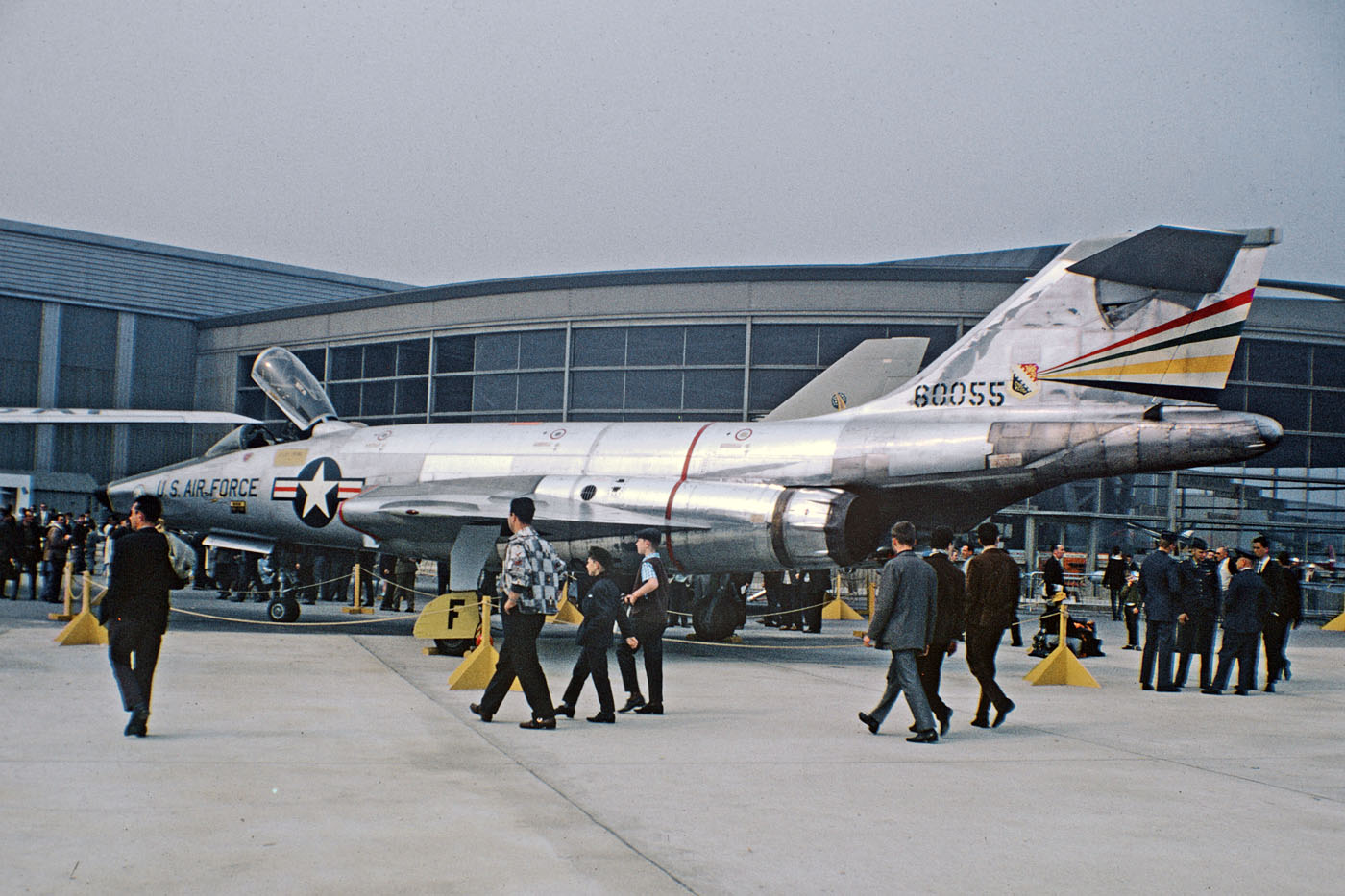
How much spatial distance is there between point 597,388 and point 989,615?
71.5 ft

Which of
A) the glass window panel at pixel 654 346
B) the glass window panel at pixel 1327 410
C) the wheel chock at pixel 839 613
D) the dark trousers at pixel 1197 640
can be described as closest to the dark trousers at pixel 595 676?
the dark trousers at pixel 1197 640

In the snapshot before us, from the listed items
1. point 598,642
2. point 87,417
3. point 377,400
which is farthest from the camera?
point 377,400

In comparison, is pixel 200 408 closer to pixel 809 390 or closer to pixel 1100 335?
pixel 809 390

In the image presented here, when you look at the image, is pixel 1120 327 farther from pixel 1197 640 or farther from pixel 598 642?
pixel 598 642

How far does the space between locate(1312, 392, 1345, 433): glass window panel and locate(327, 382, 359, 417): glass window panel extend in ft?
88.1

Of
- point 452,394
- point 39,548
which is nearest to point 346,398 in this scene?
point 452,394

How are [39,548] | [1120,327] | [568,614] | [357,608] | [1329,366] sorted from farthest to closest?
[1329,366] < [39,548] < [357,608] < [568,614] < [1120,327]

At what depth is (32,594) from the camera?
72.0 feet

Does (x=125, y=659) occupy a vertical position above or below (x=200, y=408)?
below

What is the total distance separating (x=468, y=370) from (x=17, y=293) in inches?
642

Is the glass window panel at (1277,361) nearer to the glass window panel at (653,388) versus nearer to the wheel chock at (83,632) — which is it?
the glass window panel at (653,388)

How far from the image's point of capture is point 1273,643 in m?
12.7

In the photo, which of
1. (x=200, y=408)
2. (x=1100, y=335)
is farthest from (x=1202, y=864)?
(x=200, y=408)

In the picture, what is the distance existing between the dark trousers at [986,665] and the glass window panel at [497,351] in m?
23.4
